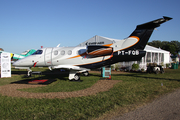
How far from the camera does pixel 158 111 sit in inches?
217

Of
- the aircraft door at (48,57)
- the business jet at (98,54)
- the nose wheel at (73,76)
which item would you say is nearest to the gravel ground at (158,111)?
the business jet at (98,54)

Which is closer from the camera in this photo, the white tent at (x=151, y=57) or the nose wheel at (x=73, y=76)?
the nose wheel at (x=73, y=76)

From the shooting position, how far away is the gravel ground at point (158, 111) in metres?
4.95

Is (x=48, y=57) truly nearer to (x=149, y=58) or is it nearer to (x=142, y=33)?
(x=142, y=33)

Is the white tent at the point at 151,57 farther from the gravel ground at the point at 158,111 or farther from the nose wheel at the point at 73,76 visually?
the gravel ground at the point at 158,111

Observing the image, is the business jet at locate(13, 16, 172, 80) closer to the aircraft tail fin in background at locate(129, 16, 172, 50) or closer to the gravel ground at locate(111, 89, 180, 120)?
the aircraft tail fin in background at locate(129, 16, 172, 50)

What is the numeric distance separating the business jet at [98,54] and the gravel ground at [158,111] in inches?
262

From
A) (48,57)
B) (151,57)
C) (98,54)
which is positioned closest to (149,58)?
(151,57)

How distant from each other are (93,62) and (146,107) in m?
7.91

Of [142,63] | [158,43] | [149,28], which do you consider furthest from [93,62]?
[158,43]

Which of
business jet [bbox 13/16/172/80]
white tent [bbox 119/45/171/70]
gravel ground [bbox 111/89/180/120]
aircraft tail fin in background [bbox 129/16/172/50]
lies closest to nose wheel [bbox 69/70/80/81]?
business jet [bbox 13/16/172/80]

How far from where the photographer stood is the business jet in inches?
506

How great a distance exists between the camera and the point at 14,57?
23.4m

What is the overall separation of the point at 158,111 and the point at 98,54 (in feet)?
26.4
